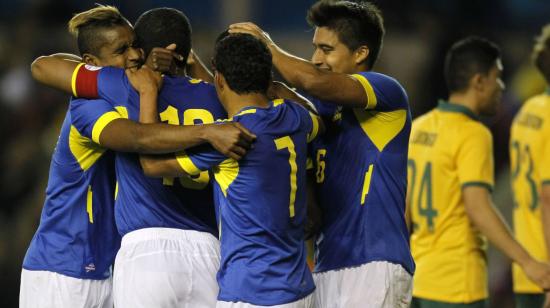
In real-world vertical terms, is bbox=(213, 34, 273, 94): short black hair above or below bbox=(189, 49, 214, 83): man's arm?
above

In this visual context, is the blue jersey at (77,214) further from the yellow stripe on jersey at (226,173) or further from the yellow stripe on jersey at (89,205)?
the yellow stripe on jersey at (226,173)

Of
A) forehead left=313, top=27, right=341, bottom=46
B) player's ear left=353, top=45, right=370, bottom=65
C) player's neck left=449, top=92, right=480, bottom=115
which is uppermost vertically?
forehead left=313, top=27, right=341, bottom=46

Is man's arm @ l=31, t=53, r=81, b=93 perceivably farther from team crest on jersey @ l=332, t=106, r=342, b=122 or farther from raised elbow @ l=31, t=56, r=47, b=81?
team crest on jersey @ l=332, t=106, r=342, b=122

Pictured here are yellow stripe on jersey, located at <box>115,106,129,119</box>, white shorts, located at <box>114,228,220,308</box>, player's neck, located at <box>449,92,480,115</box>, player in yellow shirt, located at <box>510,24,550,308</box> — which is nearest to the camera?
white shorts, located at <box>114,228,220,308</box>

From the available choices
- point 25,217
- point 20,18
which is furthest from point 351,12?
point 20,18

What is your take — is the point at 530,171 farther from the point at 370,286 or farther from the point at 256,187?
the point at 256,187

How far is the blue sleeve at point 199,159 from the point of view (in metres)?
4.31

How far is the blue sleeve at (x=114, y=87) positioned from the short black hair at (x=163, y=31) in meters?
0.22

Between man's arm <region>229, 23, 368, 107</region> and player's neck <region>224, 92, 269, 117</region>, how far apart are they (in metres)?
0.26

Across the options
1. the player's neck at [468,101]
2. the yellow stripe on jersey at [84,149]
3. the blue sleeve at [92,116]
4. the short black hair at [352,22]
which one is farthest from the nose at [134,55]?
the player's neck at [468,101]

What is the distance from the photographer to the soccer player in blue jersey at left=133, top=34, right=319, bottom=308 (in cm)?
422

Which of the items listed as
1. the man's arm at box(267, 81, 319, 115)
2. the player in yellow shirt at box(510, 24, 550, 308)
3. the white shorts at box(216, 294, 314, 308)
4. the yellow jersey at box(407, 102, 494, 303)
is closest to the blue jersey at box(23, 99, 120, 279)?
the man's arm at box(267, 81, 319, 115)

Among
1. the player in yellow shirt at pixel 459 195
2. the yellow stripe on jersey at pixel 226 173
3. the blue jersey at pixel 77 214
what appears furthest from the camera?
the player in yellow shirt at pixel 459 195

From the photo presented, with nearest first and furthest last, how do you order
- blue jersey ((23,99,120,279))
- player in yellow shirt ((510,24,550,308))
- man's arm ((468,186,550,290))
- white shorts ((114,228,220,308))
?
white shorts ((114,228,220,308))
blue jersey ((23,99,120,279))
man's arm ((468,186,550,290))
player in yellow shirt ((510,24,550,308))
